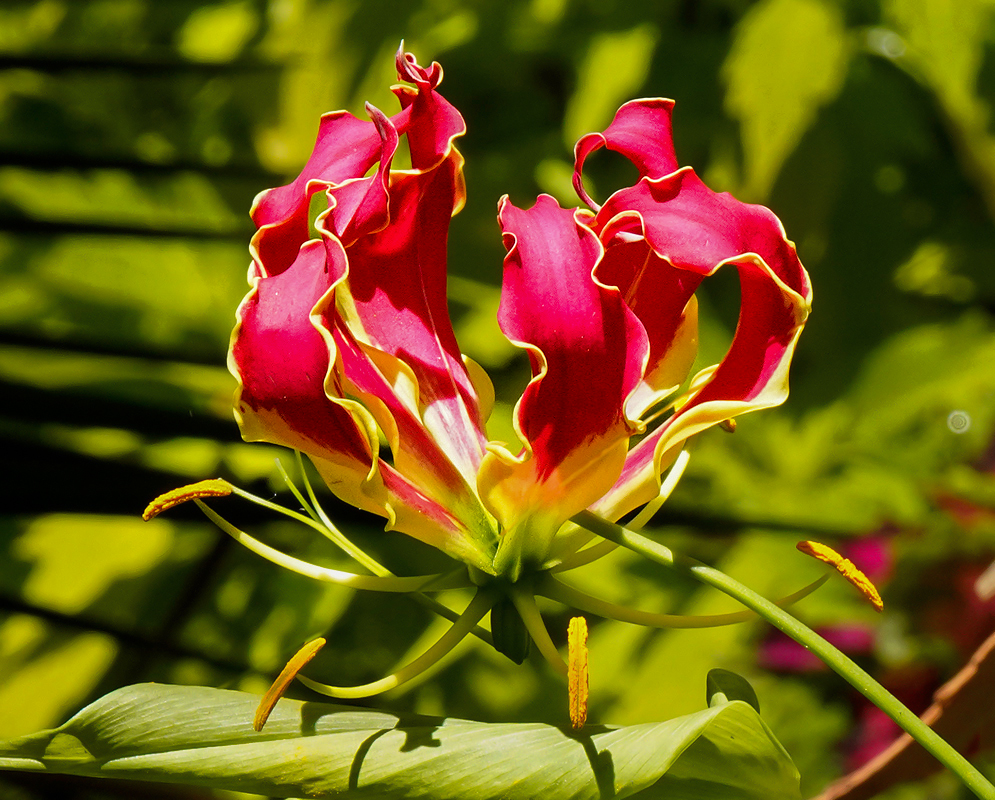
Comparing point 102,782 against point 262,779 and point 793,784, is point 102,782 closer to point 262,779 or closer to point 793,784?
point 262,779

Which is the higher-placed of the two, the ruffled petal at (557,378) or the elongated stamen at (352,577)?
the ruffled petal at (557,378)

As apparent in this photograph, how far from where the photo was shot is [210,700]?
1.34ft

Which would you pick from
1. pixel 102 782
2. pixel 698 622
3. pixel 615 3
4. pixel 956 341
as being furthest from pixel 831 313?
pixel 102 782

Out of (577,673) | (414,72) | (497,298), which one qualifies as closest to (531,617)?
(577,673)

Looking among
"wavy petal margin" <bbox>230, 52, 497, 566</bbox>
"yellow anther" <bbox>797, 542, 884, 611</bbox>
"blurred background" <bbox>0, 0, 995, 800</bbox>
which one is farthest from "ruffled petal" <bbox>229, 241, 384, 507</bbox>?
"blurred background" <bbox>0, 0, 995, 800</bbox>

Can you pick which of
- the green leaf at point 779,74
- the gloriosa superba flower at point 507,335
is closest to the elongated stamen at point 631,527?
the gloriosa superba flower at point 507,335

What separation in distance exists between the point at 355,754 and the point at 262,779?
4 cm

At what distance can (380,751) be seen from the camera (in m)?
0.40

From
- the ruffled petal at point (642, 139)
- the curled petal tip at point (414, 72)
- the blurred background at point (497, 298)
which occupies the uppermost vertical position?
the curled petal tip at point (414, 72)

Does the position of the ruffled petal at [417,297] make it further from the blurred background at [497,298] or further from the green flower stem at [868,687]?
→ the blurred background at [497,298]

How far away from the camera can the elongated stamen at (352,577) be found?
0.49m

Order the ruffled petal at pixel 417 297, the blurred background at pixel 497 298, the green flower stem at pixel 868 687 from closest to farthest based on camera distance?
the green flower stem at pixel 868 687, the ruffled petal at pixel 417 297, the blurred background at pixel 497 298

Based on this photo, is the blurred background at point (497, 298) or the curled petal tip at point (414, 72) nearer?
the curled petal tip at point (414, 72)

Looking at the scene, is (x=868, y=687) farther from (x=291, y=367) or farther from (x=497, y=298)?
(x=497, y=298)
